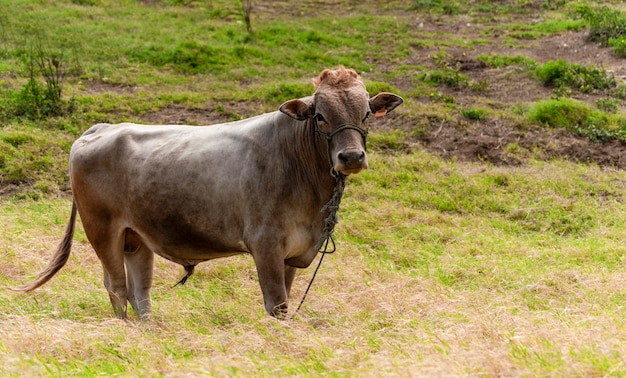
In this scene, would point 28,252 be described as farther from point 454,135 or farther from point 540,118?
point 540,118

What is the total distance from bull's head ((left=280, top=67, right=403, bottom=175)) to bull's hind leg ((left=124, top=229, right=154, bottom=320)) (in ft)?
6.07

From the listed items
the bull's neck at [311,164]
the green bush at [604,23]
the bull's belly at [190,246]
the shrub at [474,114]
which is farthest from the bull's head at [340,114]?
the green bush at [604,23]

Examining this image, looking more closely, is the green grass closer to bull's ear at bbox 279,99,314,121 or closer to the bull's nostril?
the bull's nostril

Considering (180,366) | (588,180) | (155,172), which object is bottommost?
(588,180)

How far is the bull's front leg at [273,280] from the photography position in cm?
517

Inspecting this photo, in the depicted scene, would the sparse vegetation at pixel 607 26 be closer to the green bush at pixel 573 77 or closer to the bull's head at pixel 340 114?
the green bush at pixel 573 77

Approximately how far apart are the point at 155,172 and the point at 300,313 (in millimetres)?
1479

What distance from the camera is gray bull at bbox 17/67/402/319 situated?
5168 millimetres

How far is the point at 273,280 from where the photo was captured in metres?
5.20

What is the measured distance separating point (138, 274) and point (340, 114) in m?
2.31

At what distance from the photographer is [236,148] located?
216 inches

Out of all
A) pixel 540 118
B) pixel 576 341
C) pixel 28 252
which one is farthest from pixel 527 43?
pixel 576 341

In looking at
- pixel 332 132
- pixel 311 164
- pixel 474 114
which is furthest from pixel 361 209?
pixel 332 132

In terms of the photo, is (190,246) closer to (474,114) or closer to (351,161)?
(351,161)
